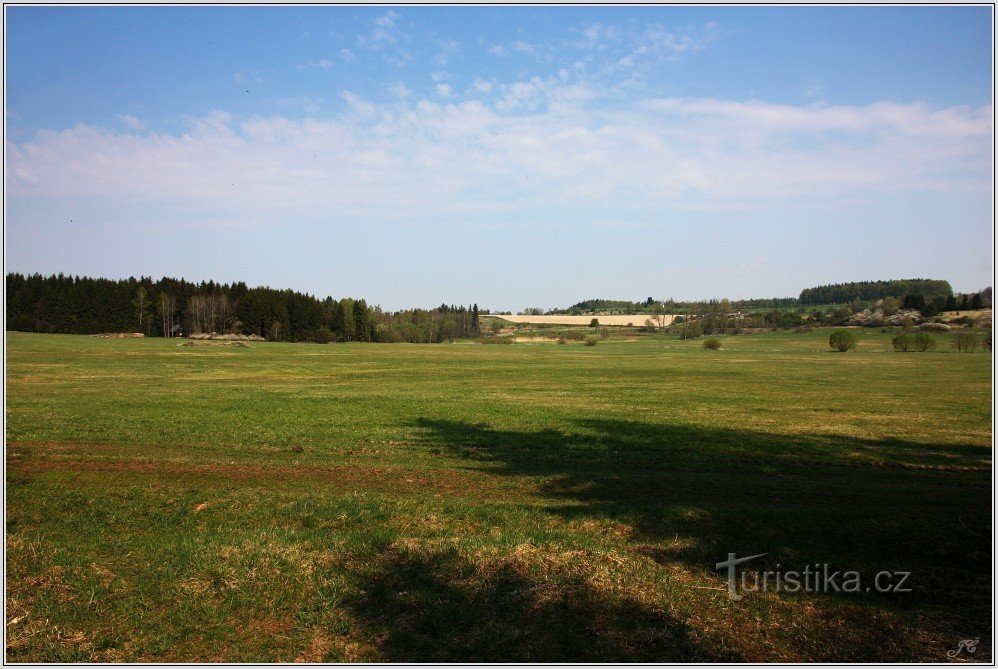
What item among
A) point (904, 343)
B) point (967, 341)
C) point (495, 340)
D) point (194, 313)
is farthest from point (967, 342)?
point (194, 313)

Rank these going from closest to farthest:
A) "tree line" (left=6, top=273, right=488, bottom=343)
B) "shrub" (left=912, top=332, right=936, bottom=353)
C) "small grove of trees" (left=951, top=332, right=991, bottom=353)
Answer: "small grove of trees" (left=951, top=332, right=991, bottom=353) < "shrub" (left=912, top=332, right=936, bottom=353) < "tree line" (left=6, top=273, right=488, bottom=343)

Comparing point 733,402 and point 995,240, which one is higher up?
point 995,240

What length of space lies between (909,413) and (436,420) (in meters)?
19.9

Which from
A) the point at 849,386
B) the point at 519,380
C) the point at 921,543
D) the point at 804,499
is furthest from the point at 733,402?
the point at 921,543

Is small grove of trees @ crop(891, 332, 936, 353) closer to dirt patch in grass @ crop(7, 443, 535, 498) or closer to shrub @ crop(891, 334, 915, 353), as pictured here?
shrub @ crop(891, 334, 915, 353)

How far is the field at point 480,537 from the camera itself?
6426 mm

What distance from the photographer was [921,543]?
898 centimetres

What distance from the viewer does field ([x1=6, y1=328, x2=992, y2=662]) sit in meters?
6.43

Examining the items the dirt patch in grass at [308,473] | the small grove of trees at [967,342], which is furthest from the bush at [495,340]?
the dirt patch in grass at [308,473]

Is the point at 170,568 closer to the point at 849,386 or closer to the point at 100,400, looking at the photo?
the point at 100,400

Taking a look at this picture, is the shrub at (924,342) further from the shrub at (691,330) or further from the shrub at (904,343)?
the shrub at (691,330)

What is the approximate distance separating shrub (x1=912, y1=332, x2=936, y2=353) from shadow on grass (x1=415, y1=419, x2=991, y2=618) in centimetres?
7790

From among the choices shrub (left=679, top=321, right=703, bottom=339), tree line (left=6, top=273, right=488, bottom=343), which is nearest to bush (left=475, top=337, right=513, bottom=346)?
tree line (left=6, top=273, right=488, bottom=343)

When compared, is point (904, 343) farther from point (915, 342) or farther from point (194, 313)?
point (194, 313)
